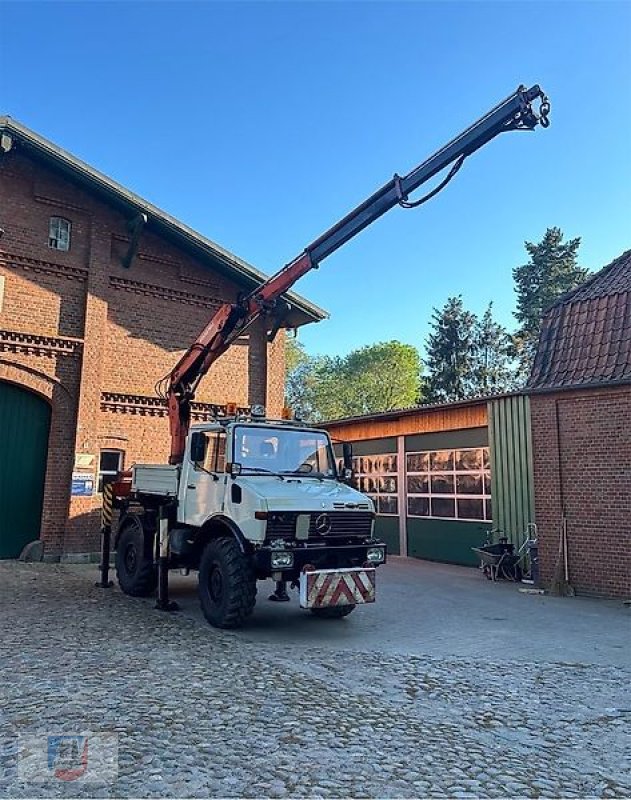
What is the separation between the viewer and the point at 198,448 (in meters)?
8.85

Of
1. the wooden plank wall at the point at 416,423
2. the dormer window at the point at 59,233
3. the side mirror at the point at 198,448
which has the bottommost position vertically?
the side mirror at the point at 198,448

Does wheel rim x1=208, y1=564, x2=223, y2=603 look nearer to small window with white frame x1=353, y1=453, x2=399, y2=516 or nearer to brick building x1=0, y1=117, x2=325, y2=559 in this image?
brick building x1=0, y1=117, x2=325, y2=559

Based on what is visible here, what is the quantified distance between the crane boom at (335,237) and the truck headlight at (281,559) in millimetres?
3858

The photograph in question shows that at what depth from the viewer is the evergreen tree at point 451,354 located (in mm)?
41750

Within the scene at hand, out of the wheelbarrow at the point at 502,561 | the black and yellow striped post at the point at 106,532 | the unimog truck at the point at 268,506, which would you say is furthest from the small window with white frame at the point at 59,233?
the wheelbarrow at the point at 502,561

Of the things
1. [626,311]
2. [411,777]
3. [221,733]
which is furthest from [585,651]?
[626,311]

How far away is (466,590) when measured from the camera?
11.4 metres

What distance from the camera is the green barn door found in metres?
13.4

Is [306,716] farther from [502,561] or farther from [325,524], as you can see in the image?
[502,561]

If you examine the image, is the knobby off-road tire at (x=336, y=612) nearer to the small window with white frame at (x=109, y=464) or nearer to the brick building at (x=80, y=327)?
the brick building at (x=80, y=327)

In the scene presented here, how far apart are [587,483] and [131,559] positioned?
7.88 metres

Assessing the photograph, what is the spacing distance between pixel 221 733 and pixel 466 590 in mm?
7694

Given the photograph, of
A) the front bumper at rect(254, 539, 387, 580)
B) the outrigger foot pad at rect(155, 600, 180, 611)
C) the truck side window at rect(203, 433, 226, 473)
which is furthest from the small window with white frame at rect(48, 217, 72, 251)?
the front bumper at rect(254, 539, 387, 580)

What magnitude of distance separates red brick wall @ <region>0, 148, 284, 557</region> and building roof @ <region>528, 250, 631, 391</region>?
800cm
